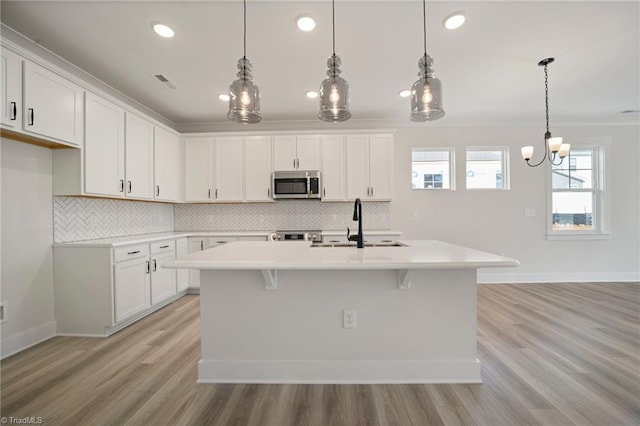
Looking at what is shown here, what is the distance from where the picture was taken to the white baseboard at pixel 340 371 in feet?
6.40

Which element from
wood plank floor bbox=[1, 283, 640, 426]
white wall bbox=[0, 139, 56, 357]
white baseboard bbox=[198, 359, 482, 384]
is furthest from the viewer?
white wall bbox=[0, 139, 56, 357]

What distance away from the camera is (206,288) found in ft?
6.57

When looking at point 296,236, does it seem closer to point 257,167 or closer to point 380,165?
point 257,167

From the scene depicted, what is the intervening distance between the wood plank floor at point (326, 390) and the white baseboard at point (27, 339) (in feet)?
0.23

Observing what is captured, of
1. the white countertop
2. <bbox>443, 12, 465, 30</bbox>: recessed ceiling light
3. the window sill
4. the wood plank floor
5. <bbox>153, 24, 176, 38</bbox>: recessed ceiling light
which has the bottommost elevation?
the wood plank floor

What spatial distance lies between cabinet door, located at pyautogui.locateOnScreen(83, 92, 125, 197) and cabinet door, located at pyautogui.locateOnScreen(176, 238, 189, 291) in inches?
41.4

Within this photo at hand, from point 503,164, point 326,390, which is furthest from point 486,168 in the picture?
point 326,390

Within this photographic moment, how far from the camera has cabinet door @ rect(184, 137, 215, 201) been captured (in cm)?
434

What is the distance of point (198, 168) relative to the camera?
434 centimetres

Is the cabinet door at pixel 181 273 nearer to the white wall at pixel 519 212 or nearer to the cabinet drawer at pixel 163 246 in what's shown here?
the cabinet drawer at pixel 163 246

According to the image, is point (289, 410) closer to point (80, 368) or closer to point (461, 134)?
point (80, 368)

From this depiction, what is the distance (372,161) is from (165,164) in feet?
9.93

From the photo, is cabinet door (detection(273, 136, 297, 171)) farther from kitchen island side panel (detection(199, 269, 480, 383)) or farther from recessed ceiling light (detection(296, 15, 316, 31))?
kitchen island side panel (detection(199, 269, 480, 383))

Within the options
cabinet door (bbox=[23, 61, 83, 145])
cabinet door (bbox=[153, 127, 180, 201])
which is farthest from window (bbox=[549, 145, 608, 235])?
cabinet door (bbox=[23, 61, 83, 145])
